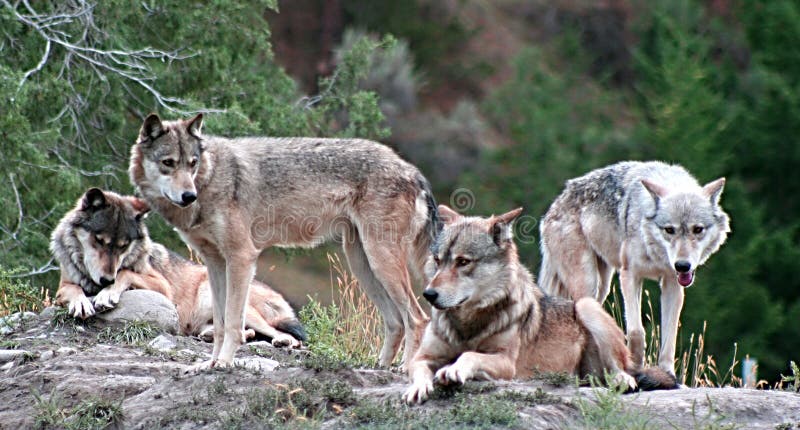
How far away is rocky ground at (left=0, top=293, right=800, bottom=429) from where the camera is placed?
6.52 metres

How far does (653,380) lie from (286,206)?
327cm

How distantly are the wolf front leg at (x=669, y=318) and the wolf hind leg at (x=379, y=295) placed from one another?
2156mm

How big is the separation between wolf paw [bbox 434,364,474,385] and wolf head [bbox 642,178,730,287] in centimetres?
283

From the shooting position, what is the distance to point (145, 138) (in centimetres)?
856

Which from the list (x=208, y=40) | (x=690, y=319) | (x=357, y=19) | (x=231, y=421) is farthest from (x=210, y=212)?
(x=357, y=19)

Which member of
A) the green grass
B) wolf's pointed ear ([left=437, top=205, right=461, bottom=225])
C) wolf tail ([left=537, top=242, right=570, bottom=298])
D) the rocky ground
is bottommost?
the green grass

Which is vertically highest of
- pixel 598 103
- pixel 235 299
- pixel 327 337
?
pixel 598 103

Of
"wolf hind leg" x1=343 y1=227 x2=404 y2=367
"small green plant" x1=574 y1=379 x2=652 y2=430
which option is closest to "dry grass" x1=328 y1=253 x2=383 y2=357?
"wolf hind leg" x1=343 y1=227 x2=404 y2=367

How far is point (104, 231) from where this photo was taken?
378 inches

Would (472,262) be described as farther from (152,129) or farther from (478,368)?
(152,129)

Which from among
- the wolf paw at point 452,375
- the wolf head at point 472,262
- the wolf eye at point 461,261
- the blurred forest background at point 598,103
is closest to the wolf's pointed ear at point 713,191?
the wolf head at point 472,262

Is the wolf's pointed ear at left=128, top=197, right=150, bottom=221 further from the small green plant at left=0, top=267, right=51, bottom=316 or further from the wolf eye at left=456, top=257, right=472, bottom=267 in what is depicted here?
the wolf eye at left=456, top=257, right=472, bottom=267

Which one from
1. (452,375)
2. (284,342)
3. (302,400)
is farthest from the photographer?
(284,342)

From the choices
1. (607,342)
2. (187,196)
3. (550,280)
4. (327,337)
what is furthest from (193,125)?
(550,280)
